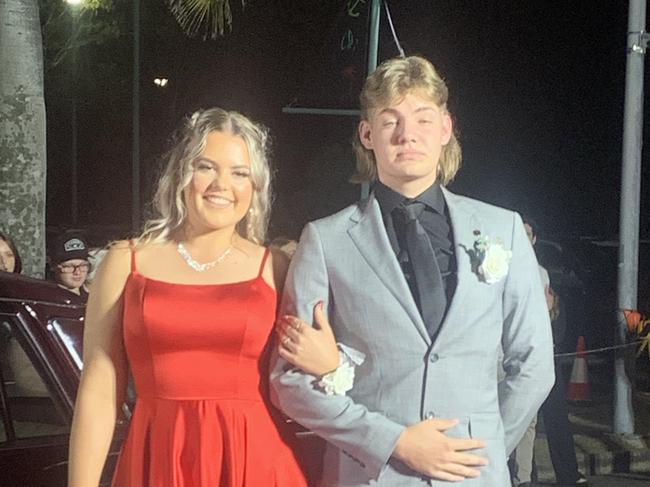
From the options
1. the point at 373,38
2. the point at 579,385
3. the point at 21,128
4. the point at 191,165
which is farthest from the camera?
the point at 579,385

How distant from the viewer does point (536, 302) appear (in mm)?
2668

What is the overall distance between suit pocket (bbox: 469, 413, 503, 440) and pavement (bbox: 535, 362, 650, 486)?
4.90 metres

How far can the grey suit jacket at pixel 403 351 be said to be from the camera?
8.43ft

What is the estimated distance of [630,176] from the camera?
8.32 metres

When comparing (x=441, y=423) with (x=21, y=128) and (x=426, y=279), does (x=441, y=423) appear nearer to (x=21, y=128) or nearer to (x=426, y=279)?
(x=426, y=279)

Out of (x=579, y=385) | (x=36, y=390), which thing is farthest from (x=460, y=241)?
(x=579, y=385)

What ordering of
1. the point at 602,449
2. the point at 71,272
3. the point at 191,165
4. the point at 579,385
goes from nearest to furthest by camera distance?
the point at 191,165 → the point at 71,272 → the point at 602,449 → the point at 579,385

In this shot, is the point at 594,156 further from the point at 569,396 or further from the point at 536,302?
the point at 536,302

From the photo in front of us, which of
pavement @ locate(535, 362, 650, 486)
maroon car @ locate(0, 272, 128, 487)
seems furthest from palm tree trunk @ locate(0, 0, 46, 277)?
maroon car @ locate(0, 272, 128, 487)

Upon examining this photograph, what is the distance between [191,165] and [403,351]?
728 millimetres

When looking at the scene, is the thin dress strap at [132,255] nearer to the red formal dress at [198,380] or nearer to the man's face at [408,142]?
the red formal dress at [198,380]

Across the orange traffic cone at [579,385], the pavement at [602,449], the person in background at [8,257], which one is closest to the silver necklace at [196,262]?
the person in background at [8,257]

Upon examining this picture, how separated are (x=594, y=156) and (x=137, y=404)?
1898cm

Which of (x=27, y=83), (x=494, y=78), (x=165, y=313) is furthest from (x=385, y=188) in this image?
(x=494, y=78)
